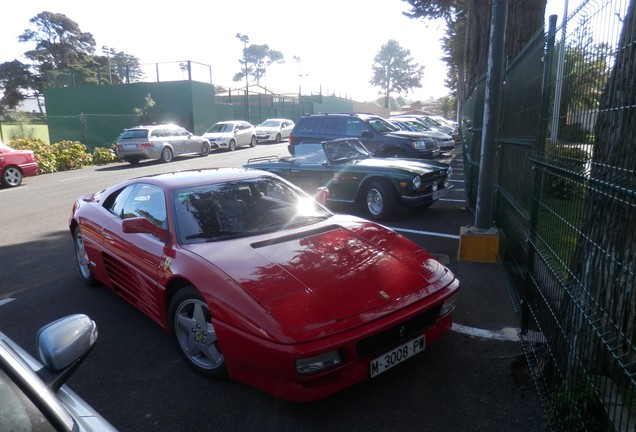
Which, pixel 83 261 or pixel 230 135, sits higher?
pixel 230 135

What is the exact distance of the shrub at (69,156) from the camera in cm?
1833

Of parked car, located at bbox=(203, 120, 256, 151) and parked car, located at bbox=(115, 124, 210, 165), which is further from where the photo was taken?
parked car, located at bbox=(203, 120, 256, 151)

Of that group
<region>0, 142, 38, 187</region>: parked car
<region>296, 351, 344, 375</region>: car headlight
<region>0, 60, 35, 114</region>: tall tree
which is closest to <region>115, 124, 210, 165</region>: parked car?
<region>0, 142, 38, 187</region>: parked car

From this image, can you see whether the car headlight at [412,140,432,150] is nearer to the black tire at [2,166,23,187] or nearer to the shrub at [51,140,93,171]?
the black tire at [2,166,23,187]

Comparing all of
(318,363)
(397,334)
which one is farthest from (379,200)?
(318,363)

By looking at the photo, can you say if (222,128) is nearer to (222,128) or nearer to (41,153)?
(222,128)

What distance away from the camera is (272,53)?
115312mm

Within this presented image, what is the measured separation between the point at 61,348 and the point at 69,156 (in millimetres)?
19299

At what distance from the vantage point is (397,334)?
2.95 metres

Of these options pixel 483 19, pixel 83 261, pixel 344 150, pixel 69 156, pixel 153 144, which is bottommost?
pixel 83 261

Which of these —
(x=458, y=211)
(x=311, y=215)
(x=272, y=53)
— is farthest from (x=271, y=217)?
(x=272, y=53)

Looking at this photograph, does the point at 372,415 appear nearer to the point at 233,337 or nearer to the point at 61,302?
the point at 233,337

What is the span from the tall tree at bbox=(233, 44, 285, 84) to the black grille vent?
115 m

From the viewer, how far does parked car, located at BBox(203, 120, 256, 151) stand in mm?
25266
